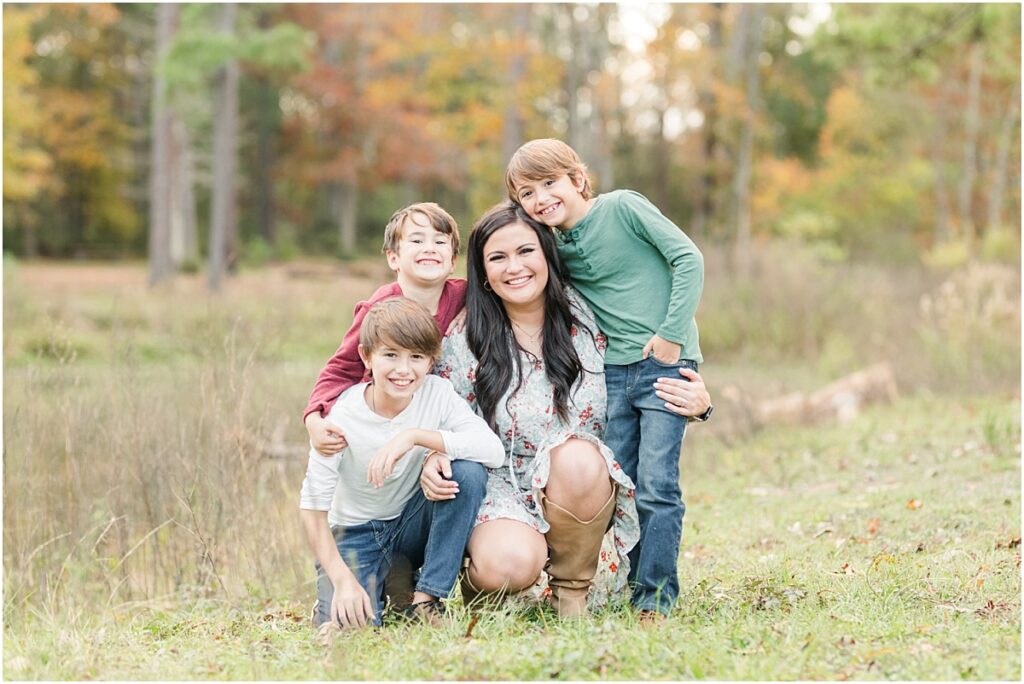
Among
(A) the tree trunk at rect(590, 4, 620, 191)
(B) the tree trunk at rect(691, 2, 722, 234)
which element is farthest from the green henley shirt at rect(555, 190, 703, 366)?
(A) the tree trunk at rect(590, 4, 620, 191)

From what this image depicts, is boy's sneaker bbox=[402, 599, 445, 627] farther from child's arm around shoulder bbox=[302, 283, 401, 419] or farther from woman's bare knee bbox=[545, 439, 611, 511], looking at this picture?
child's arm around shoulder bbox=[302, 283, 401, 419]

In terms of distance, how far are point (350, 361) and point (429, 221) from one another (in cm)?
56

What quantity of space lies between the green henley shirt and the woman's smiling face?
0.20 metres

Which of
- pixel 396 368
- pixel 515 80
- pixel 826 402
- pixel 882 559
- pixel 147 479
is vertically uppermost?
pixel 515 80

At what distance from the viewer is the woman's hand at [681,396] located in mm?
3650

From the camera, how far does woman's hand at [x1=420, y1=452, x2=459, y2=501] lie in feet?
11.1

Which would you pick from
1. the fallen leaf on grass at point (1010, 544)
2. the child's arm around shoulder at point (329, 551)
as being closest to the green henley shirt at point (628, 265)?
the child's arm around shoulder at point (329, 551)

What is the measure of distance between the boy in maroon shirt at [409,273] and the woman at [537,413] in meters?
0.12

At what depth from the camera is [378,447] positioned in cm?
350

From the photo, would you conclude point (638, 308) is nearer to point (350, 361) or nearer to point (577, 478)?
point (577, 478)

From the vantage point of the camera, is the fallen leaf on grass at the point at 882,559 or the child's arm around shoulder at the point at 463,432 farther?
the fallen leaf on grass at the point at 882,559

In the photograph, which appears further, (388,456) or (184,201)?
(184,201)

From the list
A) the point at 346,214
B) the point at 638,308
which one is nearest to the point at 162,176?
the point at 346,214

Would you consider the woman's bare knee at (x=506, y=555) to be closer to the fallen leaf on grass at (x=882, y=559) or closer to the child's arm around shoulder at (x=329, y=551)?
the child's arm around shoulder at (x=329, y=551)
